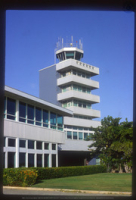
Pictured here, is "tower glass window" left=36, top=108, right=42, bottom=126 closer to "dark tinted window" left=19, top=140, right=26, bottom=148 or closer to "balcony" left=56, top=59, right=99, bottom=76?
"dark tinted window" left=19, top=140, right=26, bottom=148

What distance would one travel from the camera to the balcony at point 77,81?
45.5 m

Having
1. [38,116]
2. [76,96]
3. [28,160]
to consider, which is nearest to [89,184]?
[28,160]

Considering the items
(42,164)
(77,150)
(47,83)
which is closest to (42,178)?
(42,164)

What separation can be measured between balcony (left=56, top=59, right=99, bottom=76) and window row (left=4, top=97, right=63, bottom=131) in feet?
74.7

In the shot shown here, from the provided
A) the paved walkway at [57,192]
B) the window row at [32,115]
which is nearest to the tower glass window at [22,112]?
the window row at [32,115]

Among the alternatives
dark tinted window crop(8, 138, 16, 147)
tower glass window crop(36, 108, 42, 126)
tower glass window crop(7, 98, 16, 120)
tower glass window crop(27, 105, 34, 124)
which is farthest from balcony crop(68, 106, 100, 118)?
dark tinted window crop(8, 138, 16, 147)

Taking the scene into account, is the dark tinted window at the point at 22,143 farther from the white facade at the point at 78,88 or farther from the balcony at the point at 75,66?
the balcony at the point at 75,66

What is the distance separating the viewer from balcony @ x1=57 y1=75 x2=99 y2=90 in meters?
45.5

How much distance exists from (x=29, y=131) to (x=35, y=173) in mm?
4911

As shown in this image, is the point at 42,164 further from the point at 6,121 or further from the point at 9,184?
the point at 9,184

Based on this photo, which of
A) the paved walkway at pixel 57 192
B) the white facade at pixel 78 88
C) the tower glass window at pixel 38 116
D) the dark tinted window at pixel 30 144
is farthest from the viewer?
the white facade at pixel 78 88

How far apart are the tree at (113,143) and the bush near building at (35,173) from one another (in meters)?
1.32

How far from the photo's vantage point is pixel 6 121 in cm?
1620

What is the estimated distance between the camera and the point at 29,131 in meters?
18.7
